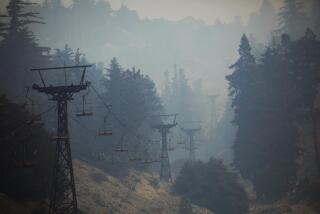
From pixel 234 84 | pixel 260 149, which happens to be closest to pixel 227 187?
pixel 260 149

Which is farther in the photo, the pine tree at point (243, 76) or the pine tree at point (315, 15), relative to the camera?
the pine tree at point (315, 15)

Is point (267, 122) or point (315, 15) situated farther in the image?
point (315, 15)

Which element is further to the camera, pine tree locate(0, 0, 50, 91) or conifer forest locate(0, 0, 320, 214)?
pine tree locate(0, 0, 50, 91)

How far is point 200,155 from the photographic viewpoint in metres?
102

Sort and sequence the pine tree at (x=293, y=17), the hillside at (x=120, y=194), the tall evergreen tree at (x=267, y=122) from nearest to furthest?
the hillside at (x=120, y=194), the tall evergreen tree at (x=267, y=122), the pine tree at (x=293, y=17)

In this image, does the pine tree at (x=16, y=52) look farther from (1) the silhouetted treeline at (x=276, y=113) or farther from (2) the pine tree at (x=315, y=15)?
(2) the pine tree at (x=315, y=15)

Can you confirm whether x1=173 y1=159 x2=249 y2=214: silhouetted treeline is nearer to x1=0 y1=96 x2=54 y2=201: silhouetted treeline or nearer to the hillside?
the hillside

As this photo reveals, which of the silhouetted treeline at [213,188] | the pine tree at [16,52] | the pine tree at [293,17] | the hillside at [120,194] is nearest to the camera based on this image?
the hillside at [120,194]

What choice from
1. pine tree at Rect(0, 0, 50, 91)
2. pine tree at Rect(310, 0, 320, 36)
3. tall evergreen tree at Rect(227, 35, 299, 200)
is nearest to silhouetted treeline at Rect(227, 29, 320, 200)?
tall evergreen tree at Rect(227, 35, 299, 200)

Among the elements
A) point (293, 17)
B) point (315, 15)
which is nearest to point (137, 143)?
point (293, 17)

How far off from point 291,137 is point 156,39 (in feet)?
492

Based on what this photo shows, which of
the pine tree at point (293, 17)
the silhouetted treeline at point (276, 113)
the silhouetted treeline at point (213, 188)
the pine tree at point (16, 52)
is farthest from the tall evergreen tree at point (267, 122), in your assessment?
the pine tree at point (293, 17)

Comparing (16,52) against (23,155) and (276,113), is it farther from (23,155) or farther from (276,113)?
(276,113)

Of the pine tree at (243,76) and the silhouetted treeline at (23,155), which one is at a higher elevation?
the pine tree at (243,76)
